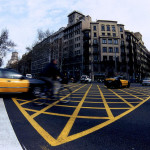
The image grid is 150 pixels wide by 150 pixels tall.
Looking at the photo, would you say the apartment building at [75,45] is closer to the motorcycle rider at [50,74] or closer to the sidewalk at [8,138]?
the motorcycle rider at [50,74]

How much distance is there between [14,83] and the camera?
224 inches

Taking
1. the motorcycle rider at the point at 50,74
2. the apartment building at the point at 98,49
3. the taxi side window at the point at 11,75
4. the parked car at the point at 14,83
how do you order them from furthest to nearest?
the apartment building at the point at 98,49 → the taxi side window at the point at 11,75 → the parked car at the point at 14,83 → the motorcycle rider at the point at 50,74

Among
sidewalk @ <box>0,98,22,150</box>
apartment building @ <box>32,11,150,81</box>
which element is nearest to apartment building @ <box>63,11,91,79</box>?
apartment building @ <box>32,11,150,81</box>

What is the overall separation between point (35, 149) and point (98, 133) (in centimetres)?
126

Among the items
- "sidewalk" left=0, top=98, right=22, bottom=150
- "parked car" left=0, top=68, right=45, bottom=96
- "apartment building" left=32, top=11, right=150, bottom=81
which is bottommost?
"sidewalk" left=0, top=98, right=22, bottom=150

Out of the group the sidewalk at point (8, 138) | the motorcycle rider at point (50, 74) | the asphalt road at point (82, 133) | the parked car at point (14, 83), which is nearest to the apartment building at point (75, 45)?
the parked car at point (14, 83)

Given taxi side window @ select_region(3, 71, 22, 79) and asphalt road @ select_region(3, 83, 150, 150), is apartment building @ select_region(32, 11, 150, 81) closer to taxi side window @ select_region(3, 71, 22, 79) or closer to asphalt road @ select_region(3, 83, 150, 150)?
taxi side window @ select_region(3, 71, 22, 79)

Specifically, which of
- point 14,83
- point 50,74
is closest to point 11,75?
point 14,83

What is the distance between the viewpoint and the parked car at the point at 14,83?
5520 mm

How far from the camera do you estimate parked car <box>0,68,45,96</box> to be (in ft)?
18.1

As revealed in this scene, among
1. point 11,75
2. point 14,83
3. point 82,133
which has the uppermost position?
point 11,75

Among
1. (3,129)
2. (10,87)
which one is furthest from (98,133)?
(10,87)

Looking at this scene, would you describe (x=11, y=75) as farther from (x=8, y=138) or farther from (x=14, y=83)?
(x=8, y=138)

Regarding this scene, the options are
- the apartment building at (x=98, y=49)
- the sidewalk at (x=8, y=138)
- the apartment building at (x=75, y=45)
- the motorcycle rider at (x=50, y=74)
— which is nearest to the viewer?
the sidewalk at (x=8, y=138)
